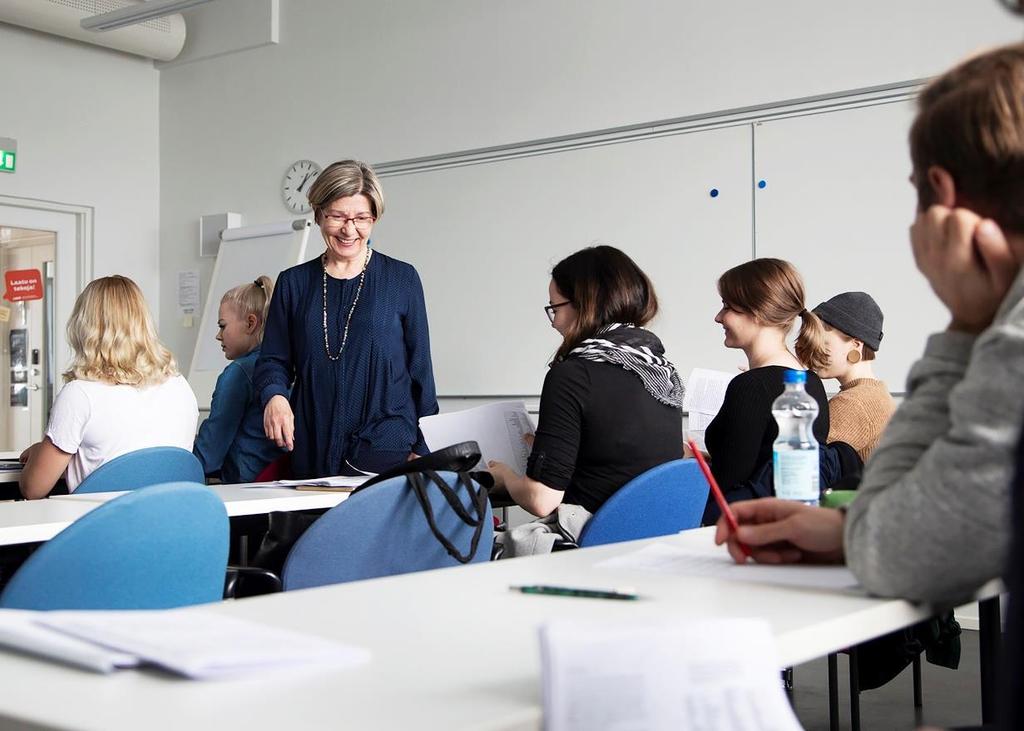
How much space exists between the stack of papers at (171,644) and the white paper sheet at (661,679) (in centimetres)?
20

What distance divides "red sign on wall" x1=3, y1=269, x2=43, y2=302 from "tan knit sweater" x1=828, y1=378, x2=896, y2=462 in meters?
5.64

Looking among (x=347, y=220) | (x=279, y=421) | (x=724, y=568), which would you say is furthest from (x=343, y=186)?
(x=724, y=568)

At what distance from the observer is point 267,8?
7.36 meters

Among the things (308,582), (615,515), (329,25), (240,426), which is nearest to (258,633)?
(308,582)

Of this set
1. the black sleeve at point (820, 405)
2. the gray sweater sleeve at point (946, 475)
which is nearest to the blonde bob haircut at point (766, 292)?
the black sleeve at point (820, 405)

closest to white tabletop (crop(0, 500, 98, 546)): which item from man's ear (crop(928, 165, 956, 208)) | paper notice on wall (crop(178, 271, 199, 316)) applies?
man's ear (crop(928, 165, 956, 208))

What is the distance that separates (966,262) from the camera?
3.51ft

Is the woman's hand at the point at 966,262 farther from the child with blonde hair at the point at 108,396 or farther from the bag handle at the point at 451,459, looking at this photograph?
the child with blonde hair at the point at 108,396

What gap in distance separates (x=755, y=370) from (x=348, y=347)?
1.19 meters

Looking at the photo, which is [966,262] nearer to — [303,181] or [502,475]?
[502,475]

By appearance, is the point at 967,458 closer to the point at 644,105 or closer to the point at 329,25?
the point at 644,105

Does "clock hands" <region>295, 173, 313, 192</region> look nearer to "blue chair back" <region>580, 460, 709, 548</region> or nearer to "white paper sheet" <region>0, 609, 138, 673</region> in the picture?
"blue chair back" <region>580, 460, 709, 548</region>

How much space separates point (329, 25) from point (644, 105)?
7.63 feet

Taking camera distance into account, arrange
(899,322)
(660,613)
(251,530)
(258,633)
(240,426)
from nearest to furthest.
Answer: (258,633)
(660,613)
(251,530)
(240,426)
(899,322)
